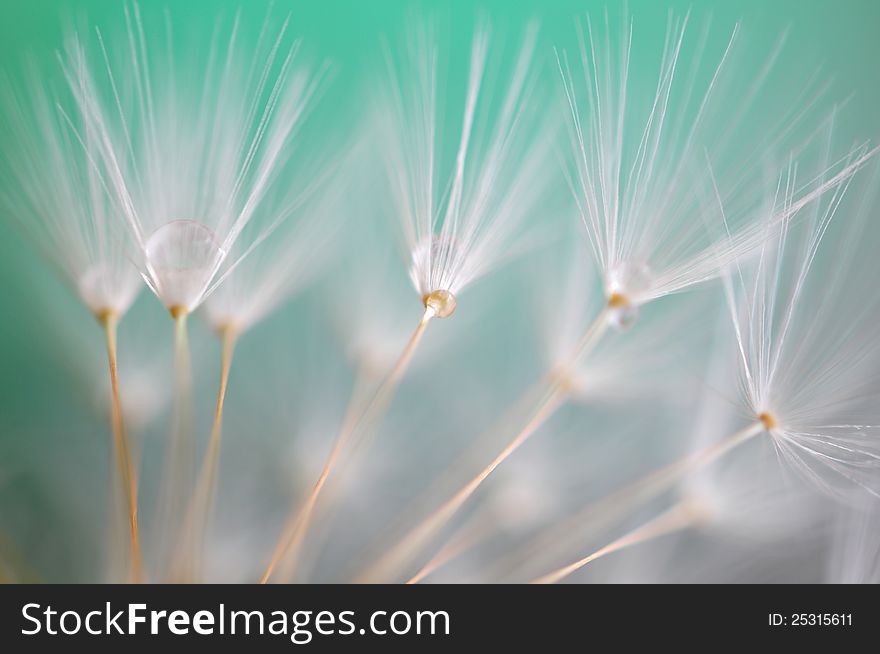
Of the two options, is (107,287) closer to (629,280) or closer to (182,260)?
(182,260)

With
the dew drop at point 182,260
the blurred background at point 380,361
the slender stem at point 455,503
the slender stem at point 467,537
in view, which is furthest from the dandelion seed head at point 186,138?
the slender stem at point 467,537

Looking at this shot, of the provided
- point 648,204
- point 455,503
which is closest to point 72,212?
point 455,503

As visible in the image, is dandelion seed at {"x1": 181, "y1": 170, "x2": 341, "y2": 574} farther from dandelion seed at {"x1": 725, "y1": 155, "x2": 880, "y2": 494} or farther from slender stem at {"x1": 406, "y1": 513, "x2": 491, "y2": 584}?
dandelion seed at {"x1": 725, "y1": 155, "x2": 880, "y2": 494}

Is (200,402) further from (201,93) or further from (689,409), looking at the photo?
(689,409)

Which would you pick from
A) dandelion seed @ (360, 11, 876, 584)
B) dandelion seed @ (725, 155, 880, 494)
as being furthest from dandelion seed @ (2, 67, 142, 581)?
dandelion seed @ (725, 155, 880, 494)

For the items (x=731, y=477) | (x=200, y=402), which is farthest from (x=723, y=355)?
(x=200, y=402)
